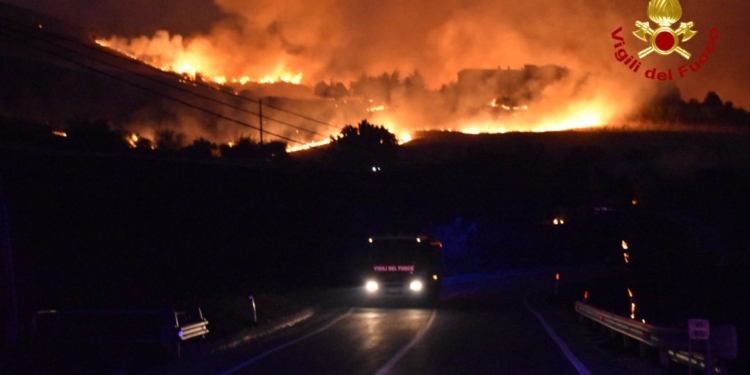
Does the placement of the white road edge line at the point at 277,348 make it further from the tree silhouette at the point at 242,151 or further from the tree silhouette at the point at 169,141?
the tree silhouette at the point at 169,141

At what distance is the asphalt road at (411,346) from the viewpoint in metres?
16.1

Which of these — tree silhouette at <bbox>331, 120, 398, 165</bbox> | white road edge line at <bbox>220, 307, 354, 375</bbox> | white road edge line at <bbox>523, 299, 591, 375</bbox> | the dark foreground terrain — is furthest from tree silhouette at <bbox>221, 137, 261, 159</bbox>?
white road edge line at <bbox>523, 299, 591, 375</bbox>

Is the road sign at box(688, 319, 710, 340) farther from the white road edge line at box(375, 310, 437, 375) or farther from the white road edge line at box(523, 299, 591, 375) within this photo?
the white road edge line at box(375, 310, 437, 375)

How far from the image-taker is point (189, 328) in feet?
57.6

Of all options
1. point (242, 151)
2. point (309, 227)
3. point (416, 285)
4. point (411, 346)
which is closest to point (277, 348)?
point (411, 346)

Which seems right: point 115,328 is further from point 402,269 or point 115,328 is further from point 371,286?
point 402,269

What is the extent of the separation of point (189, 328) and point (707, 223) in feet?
164

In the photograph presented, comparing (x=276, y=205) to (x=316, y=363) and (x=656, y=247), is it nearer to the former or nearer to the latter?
(x=656, y=247)

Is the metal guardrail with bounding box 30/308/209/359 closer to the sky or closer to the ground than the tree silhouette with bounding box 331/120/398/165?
closer to the ground

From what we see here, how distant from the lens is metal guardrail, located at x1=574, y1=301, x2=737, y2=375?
12117 millimetres

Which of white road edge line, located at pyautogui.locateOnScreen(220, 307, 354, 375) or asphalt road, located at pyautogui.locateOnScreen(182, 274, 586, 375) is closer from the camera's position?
asphalt road, located at pyautogui.locateOnScreen(182, 274, 586, 375)

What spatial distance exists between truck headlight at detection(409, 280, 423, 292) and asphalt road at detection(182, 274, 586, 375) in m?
1.69

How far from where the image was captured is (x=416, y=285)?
34.5 meters

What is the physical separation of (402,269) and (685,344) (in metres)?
21.5
